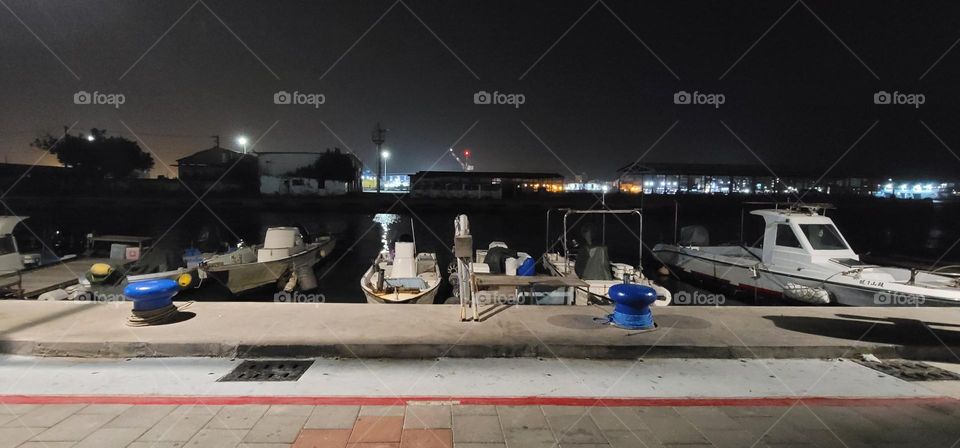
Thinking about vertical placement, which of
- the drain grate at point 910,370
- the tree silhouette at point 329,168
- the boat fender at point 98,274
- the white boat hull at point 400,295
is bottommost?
the drain grate at point 910,370

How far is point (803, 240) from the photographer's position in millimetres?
12781

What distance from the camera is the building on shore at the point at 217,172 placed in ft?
237

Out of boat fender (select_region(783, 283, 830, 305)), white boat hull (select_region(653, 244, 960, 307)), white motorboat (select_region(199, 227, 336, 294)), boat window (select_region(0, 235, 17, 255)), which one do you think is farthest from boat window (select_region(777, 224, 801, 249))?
boat window (select_region(0, 235, 17, 255))

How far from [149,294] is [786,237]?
14.7 m

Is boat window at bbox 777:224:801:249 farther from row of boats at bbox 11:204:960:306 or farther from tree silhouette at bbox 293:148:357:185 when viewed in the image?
tree silhouette at bbox 293:148:357:185

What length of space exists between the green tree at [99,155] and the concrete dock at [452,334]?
90739mm

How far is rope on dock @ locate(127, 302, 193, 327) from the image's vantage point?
656 centimetres

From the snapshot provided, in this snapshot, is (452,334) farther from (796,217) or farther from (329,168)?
(329,168)

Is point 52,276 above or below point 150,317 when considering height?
below

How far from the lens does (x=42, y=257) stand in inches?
560

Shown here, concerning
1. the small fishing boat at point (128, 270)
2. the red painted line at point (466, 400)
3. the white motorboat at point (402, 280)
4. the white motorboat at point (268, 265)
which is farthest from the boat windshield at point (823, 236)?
the small fishing boat at point (128, 270)

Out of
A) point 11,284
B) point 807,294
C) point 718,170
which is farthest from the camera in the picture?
point 718,170

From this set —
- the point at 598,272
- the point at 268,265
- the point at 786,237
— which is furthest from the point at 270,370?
the point at 786,237

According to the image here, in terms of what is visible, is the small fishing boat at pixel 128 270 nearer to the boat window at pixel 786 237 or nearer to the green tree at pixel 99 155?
the boat window at pixel 786 237
